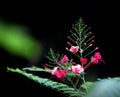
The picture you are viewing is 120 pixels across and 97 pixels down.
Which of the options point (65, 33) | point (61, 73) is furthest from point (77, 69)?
point (65, 33)

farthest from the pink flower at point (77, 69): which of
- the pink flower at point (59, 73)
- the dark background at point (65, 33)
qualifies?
the dark background at point (65, 33)

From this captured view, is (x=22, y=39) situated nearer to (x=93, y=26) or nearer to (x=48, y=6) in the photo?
(x=48, y=6)

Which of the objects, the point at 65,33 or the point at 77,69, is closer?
Result: the point at 77,69

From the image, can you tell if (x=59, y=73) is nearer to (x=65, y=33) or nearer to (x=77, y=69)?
(x=77, y=69)

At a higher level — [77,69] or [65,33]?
[65,33]

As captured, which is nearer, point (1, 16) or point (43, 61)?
point (1, 16)

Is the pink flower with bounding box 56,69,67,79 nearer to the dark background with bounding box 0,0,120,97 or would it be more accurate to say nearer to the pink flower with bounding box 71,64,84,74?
the pink flower with bounding box 71,64,84,74

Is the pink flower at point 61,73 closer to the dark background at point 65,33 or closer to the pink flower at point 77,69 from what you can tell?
the pink flower at point 77,69

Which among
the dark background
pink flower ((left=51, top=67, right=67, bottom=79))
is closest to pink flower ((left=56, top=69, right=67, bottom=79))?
pink flower ((left=51, top=67, right=67, bottom=79))

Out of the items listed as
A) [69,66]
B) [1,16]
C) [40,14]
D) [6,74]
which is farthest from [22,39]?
[6,74]
